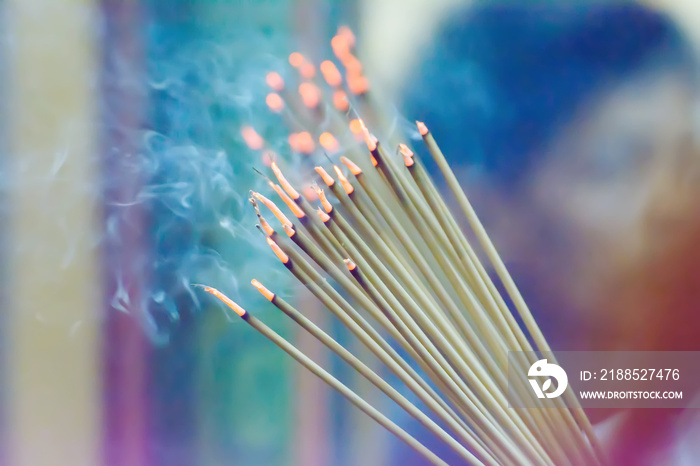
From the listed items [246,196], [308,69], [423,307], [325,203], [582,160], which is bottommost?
[423,307]

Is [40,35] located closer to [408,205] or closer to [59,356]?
[59,356]

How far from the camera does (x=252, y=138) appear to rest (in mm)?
936

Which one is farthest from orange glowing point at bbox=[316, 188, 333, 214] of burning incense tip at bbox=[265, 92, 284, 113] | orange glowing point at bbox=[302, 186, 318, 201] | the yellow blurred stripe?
the yellow blurred stripe

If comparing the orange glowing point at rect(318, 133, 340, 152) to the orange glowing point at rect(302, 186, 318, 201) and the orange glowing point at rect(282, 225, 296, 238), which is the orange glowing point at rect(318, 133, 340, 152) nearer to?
the orange glowing point at rect(302, 186, 318, 201)

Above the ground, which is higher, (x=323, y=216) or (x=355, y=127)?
(x=355, y=127)

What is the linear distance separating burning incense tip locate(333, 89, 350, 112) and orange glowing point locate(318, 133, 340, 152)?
53 millimetres

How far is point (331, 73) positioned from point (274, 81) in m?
0.11

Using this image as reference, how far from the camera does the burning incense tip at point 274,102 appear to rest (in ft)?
3.06

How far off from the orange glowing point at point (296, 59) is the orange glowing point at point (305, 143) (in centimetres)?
13

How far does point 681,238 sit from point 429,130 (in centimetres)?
50

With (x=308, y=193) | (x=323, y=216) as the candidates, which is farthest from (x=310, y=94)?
(x=323, y=216)

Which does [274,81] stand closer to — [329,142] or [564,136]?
[329,142]

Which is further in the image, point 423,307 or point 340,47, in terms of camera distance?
point 340,47

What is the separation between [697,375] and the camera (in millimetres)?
921
